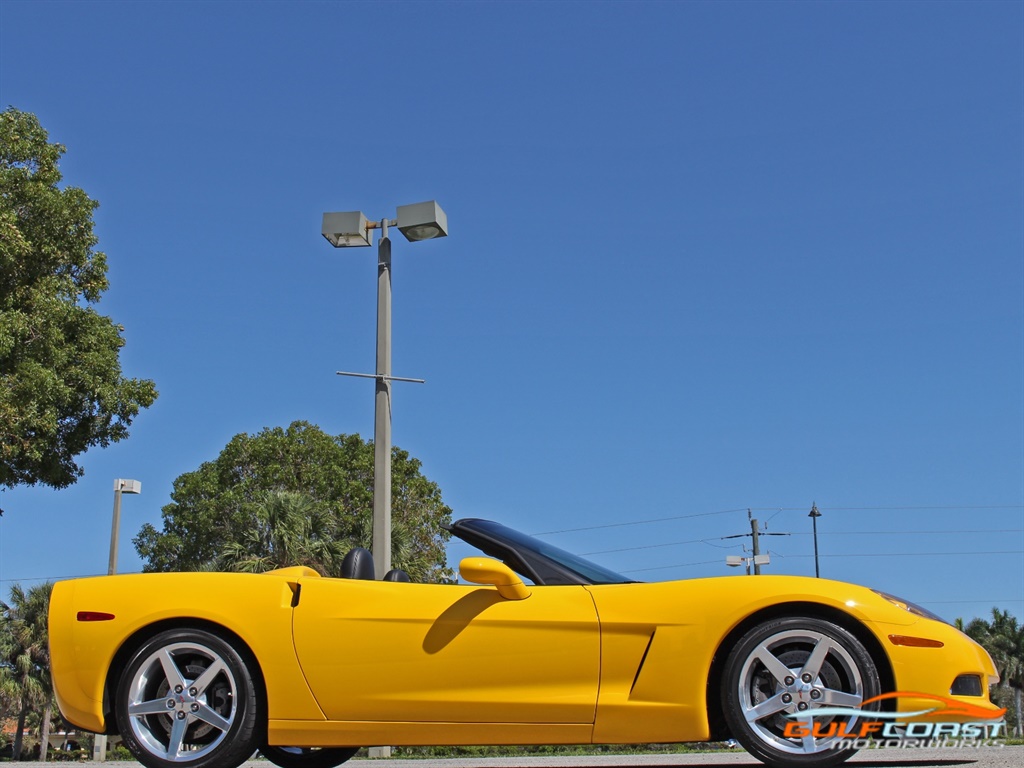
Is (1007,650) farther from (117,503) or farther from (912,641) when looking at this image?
(912,641)

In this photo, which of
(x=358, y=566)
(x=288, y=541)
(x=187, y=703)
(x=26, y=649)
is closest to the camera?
(x=187, y=703)

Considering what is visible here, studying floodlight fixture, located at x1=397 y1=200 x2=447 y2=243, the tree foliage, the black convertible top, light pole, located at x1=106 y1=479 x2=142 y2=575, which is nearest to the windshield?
the black convertible top

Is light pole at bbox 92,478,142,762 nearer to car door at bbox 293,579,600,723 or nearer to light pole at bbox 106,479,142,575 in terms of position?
light pole at bbox 106,479,142,575

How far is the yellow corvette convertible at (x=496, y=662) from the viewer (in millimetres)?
3840

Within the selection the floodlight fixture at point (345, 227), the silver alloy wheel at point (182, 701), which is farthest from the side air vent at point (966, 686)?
the floodlight fixture at point (345, 227)

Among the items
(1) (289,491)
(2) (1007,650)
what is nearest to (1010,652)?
(2) (1007,650)

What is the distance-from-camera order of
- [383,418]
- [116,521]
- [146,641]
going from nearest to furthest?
[146,641], [383,418], [116,521]

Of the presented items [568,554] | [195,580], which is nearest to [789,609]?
[568,554]

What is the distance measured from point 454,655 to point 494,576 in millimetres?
354

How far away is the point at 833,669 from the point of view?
3.86 metres

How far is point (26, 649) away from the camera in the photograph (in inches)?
1508

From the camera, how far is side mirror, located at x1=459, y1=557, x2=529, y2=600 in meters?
3.93

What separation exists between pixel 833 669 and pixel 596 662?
898 mm

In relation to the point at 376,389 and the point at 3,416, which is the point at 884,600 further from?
the point at 3,416
